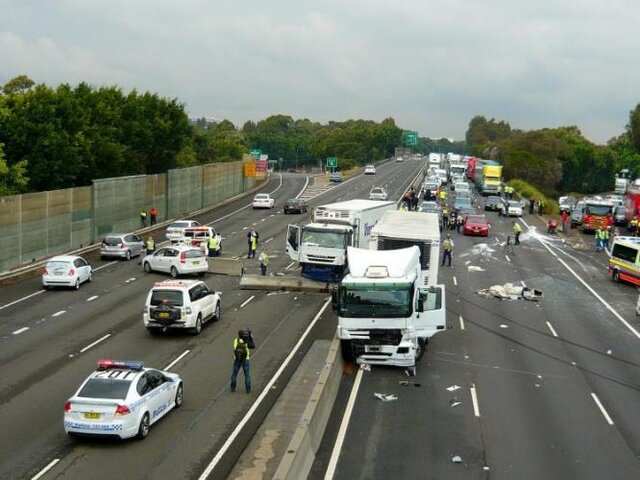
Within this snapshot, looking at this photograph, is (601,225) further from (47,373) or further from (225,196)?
(47,373)

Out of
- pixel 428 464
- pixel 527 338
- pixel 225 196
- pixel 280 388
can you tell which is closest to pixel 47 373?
pixel 280 388

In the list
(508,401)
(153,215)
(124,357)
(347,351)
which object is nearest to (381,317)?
(347,351)

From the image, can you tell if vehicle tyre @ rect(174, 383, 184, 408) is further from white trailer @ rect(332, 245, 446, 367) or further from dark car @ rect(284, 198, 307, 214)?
dark car @ rect(284, 198, 307, 214)

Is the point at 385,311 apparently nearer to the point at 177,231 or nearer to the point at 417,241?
the point at 417,241

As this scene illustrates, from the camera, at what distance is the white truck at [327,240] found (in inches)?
1398

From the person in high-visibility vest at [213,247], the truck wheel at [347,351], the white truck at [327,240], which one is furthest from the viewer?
the person in high-visibility vest at [213,247]

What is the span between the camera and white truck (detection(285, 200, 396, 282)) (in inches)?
1398

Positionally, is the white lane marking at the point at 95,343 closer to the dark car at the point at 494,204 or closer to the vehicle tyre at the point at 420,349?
the vehicle tyre at the point at 420,349

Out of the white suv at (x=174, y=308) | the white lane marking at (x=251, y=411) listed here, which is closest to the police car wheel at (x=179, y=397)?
the white lane marking at (x=251, y=411)

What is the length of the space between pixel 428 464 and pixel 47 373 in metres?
11.5

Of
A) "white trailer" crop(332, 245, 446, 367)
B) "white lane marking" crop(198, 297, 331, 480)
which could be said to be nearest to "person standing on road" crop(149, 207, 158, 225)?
"white lane marking" crop(198, 297, 331, 480)

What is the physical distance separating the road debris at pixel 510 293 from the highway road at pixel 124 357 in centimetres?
801

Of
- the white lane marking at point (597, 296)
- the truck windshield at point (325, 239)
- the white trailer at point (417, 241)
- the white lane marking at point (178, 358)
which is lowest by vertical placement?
the white lane marking at point (178, 358)

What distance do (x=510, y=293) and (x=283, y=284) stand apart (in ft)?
33.8
